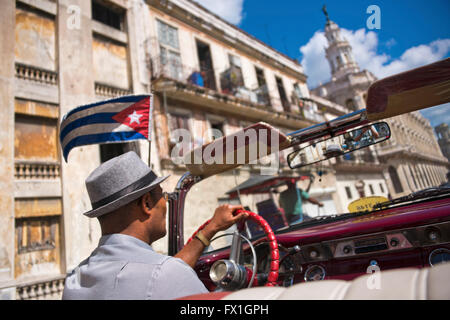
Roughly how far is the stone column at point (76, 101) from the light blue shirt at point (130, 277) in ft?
26.5

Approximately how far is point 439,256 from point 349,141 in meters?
1.27

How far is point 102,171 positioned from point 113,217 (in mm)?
266

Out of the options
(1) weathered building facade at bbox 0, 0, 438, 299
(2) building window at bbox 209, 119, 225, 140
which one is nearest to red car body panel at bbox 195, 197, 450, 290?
(1) weathered building facade at bbox 0, 0, 438, 299

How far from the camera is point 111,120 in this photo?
5621mm

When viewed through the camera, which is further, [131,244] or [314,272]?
[314,272]

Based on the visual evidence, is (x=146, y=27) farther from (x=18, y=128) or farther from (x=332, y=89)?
(x=332, y=89)

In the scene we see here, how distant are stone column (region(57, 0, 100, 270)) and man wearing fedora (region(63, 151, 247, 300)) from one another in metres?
7.93

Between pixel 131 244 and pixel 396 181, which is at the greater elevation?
pixel 396 181

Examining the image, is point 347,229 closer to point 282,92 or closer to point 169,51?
point 169,51

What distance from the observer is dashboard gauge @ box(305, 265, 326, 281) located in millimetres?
2315

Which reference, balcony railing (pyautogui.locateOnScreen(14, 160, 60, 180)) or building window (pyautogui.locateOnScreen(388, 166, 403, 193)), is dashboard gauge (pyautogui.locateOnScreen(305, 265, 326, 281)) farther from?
building window (pyautogui.locateOnScreen(388, 166, 403, 193))

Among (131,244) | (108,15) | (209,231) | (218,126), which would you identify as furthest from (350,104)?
(131,244)

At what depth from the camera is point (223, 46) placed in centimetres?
1664

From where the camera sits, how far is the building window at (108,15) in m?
12.0
